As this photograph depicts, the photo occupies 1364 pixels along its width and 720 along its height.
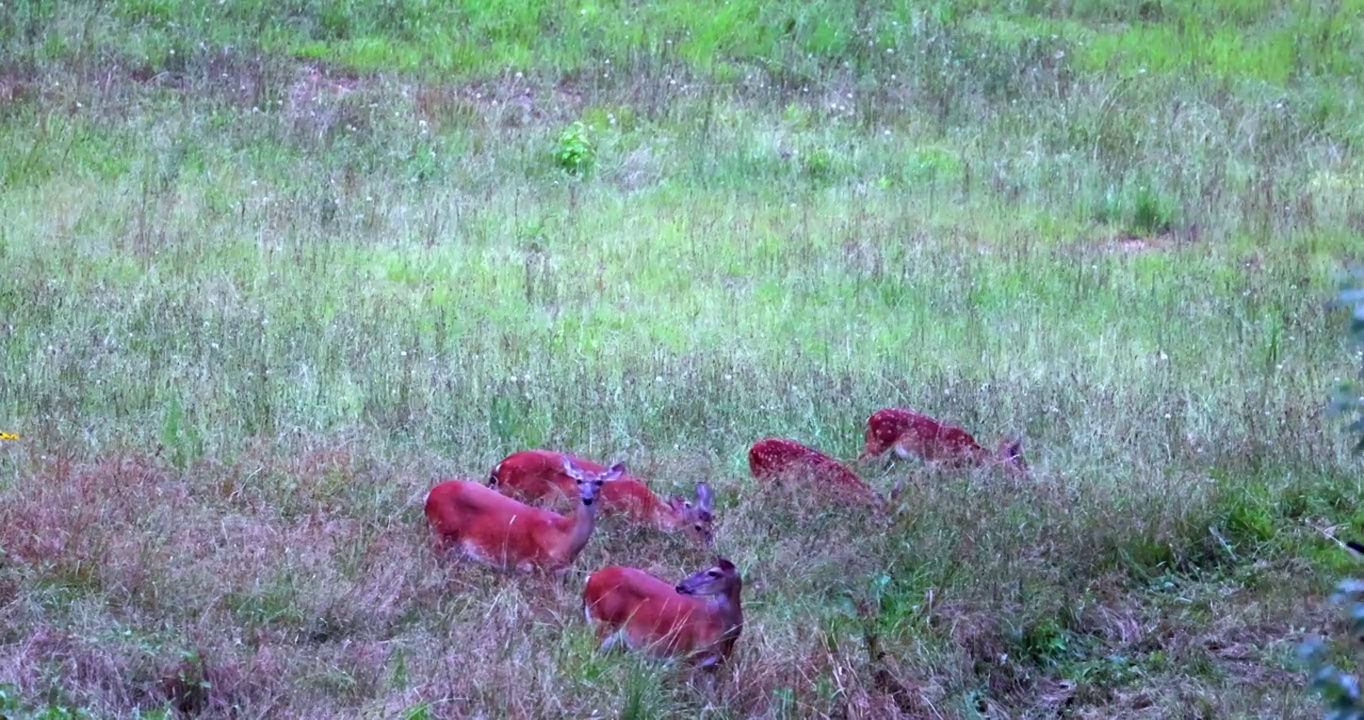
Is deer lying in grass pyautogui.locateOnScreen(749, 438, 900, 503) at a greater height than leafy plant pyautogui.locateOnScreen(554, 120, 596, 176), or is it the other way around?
deer lying in grass pyautogui.locateOnScreen(749, 438, 900, 503)

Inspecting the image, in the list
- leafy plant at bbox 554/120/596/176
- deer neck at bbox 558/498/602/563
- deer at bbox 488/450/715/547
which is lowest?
leafy plant at bbox 554/120/596/176

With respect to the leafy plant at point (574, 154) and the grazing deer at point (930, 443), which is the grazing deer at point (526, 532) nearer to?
the grazing deer at point (930, 443)

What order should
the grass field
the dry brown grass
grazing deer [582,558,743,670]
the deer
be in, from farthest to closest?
the deer
the grass field
grazing deer [582,558,743,670]
the dry brown grass

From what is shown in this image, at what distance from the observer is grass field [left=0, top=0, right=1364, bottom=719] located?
16.9 feet

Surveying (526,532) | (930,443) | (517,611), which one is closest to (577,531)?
(526,532)

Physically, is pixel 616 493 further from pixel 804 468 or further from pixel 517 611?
pixel 517 611

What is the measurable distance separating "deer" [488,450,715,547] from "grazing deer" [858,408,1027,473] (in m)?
1.05

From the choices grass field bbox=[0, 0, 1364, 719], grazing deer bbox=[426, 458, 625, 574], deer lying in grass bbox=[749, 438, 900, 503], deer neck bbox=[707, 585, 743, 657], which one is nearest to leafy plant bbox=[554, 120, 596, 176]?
grass field bbox=[0, 0, 1364, 719]

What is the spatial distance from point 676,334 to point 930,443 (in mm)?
2683

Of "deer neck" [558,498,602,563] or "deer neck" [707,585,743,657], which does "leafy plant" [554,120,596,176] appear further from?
"deer neck" [707,585,743,657]

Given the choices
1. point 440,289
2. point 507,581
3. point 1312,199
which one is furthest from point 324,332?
point 1312,199

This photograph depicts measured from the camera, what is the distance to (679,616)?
492cm

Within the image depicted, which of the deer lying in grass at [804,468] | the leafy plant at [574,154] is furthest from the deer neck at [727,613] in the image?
the leafy plant at [574,154]

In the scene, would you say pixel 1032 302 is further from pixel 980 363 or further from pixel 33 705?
pixel 33 705
